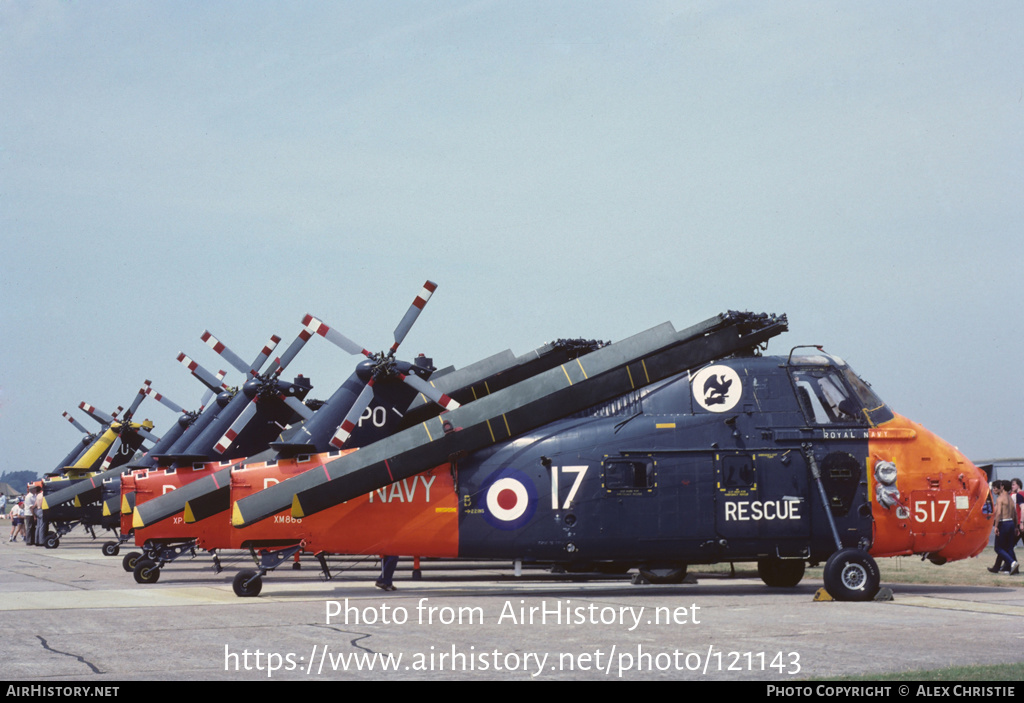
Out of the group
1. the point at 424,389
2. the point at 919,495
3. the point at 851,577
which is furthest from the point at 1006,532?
the point at 424,389

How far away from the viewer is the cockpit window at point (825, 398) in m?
17.6

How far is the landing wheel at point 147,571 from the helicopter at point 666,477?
5.25 metres

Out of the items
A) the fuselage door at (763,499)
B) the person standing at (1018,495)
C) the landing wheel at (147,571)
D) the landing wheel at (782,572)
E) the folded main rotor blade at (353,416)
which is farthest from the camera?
the person standing at (1018,495)

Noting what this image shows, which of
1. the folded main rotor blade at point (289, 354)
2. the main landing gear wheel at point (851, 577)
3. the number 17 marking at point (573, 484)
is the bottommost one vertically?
the main landing gear wheel at point (851, 577)

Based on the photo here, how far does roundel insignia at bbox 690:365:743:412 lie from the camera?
17.7 m

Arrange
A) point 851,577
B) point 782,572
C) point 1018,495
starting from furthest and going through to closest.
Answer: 1. point 1018,495
2. point 782,572
3. point 851,577

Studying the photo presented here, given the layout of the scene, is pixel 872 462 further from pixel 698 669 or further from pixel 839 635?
pixel 698 669

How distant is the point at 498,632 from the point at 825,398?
26.2 ft

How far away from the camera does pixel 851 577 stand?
1630 cm

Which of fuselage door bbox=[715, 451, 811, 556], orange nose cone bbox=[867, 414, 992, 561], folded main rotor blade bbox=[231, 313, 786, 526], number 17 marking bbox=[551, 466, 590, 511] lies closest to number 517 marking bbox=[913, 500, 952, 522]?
orange nose cone bbox=[867, 414, 992, 561]

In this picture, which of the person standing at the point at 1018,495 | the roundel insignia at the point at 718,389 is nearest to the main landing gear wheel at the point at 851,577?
the roundel insignia at the point at 718,389

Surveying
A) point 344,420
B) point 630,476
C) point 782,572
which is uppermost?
point 344,420

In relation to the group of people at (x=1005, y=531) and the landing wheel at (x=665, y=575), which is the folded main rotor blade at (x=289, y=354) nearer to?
the landing wheel at (x=665, y=575)

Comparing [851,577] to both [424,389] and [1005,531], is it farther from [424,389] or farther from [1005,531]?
[424,389]
